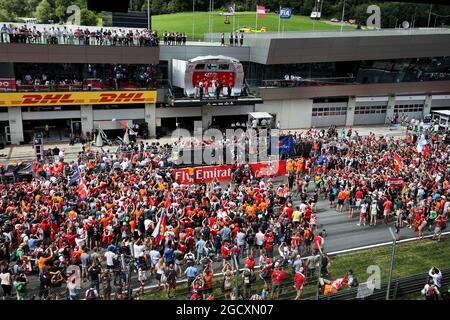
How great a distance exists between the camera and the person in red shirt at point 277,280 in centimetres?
1257

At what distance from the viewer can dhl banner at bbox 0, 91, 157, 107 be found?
3228cm

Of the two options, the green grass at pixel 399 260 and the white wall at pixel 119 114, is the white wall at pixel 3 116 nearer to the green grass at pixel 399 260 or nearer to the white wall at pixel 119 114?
the white wall at pixel 119 114

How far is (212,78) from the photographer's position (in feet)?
121

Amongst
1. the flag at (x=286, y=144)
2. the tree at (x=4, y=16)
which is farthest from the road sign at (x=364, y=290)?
the tree at (x=4, y=16)

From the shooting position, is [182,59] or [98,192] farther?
[182,59]

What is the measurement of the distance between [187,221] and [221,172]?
7808 millimetres

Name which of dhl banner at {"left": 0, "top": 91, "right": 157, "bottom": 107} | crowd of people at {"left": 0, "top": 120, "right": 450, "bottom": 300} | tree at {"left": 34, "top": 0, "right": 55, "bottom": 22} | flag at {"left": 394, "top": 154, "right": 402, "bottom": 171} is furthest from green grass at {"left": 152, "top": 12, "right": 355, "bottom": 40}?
crowd of people at {"left": 0, "top": 120, "right": 450, "bottom": 300}

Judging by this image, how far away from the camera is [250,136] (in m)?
30.8

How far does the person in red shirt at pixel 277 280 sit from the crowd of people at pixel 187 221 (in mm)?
42

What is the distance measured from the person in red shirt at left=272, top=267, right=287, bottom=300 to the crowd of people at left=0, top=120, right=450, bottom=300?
42mm
